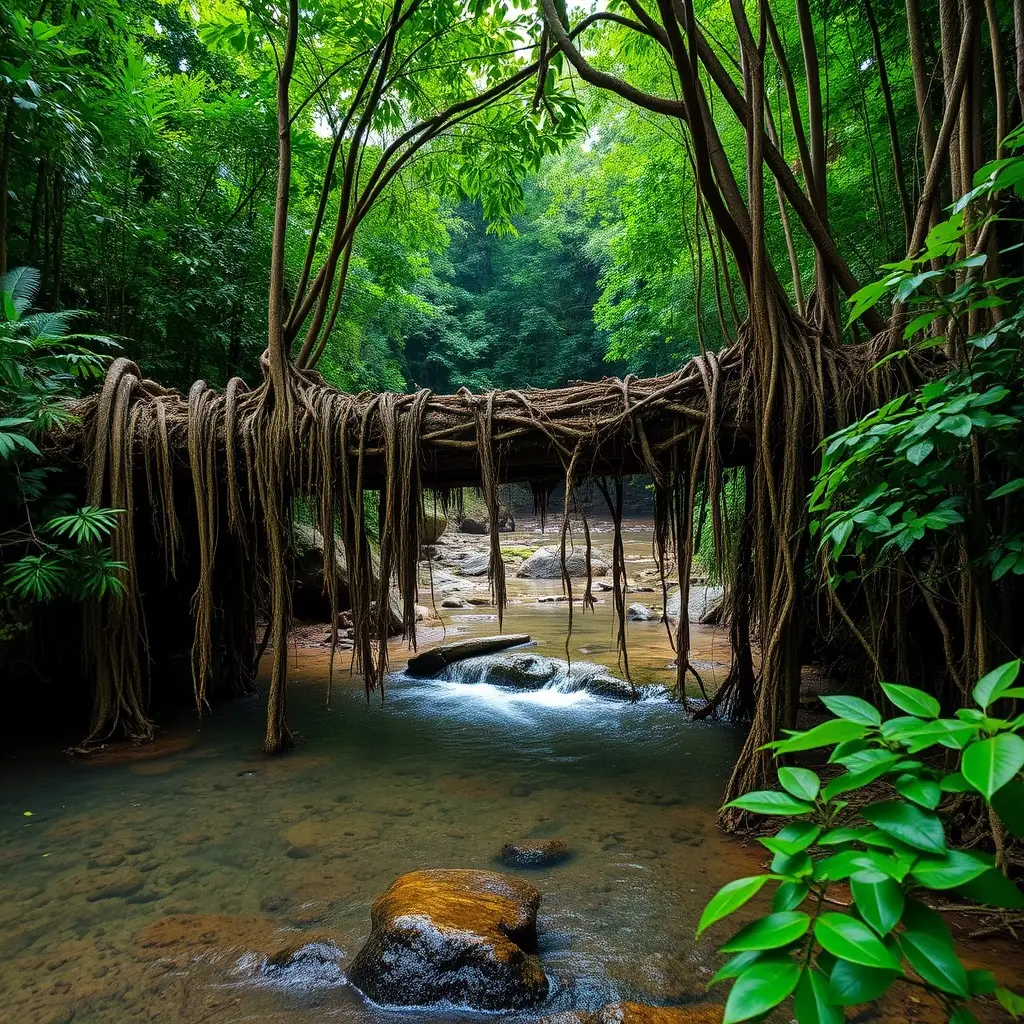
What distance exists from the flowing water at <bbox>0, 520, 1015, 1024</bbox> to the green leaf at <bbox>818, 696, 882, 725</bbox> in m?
1.58

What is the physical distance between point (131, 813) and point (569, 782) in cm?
238

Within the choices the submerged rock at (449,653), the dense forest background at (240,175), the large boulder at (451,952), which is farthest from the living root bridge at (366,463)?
the submerged rock at (449,653)

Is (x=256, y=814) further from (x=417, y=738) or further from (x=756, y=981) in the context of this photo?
(x=756, y=981)

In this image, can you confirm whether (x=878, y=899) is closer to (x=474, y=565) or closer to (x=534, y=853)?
(x=534, y=853)

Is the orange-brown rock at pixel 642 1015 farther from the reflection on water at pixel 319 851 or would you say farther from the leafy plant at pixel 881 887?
the leafy plant at pixel 881 887

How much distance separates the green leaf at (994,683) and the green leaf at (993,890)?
0.19m

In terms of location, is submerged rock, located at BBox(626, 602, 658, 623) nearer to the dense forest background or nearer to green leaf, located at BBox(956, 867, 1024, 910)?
the dense forest background

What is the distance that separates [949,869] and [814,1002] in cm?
20

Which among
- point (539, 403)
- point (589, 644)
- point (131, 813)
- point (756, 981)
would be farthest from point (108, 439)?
point (589, 644)

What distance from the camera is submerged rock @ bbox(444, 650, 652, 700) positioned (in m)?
5.59

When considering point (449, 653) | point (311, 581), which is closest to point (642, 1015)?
point (449, 653)

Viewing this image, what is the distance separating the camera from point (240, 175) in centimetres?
719

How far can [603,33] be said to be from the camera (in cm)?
672

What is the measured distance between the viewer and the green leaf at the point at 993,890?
62 cm
